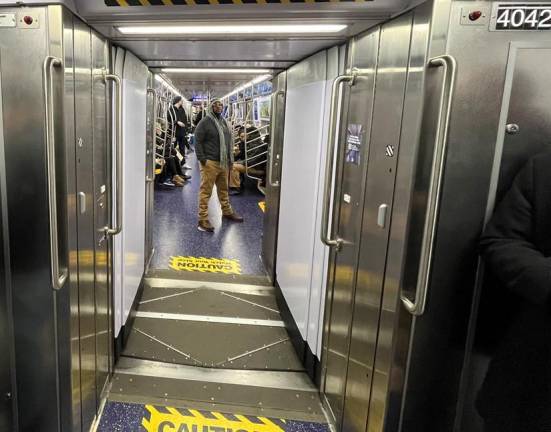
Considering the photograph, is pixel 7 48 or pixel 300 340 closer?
pixel 7 48

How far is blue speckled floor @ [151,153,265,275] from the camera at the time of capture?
5324mm

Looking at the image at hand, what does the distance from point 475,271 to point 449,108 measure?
65 cm

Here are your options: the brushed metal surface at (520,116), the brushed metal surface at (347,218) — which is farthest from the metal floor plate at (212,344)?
the brushed metal surface at (520,116)

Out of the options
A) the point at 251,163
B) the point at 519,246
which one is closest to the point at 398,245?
the point at 519,246

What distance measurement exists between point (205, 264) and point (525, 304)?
3962 millimetres

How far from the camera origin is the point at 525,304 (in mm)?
1461

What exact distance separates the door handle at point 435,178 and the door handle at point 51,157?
141cm

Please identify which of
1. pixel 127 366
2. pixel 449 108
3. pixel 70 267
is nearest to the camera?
pixel 449 108

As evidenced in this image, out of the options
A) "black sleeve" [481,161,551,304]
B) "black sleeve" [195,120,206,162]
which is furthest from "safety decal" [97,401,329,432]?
"black sleeve" [195,120,206,162]

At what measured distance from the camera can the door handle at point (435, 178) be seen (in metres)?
1.40

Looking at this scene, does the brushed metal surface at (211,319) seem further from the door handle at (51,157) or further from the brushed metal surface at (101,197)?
the door handle at (51,157)

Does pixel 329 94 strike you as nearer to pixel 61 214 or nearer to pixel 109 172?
pixel 109 172

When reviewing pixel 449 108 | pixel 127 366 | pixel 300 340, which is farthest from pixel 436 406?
pixel 127 366

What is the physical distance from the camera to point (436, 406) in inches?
70.8
